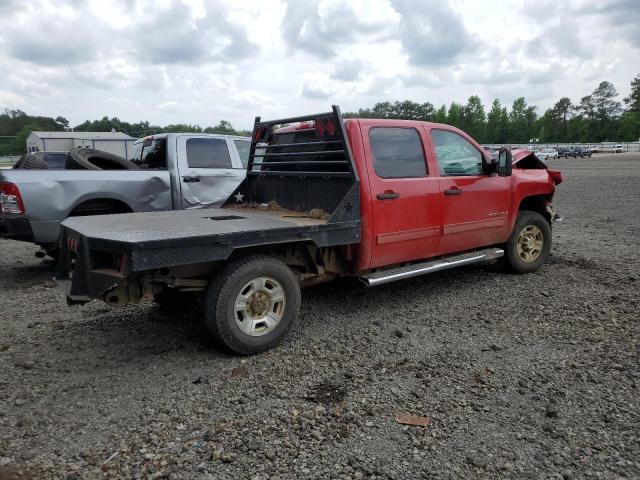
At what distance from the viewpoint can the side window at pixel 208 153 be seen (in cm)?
752

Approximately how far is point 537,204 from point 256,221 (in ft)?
13.3

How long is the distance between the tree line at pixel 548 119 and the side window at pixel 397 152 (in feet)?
301

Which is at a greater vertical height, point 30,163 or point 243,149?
point 243,149

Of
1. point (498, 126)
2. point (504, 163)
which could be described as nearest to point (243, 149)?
point (504, 163)

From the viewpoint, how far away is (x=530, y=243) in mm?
6539

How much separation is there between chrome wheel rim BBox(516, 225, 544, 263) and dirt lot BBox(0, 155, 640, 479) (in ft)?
2.50

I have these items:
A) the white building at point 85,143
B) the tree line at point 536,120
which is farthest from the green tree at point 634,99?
the white building at point 85,143

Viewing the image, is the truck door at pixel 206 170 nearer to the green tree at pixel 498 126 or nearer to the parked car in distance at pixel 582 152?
the parked car in distance at pixel 582 152

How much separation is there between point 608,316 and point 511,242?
5.48ft

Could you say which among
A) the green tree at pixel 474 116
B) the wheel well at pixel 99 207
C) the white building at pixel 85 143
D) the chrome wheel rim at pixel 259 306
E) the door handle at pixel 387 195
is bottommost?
the chrome wheel rim at pixel 259 306

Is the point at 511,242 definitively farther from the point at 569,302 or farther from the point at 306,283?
the point at 306,283

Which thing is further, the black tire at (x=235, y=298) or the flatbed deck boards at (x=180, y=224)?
the black tire at (x=235, y=298)

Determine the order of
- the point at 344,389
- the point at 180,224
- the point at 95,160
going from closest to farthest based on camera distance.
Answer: the point at 344,389
the point at 180,224
the point at 95,160

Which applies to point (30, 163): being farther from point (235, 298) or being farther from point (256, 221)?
point (235, 298)
